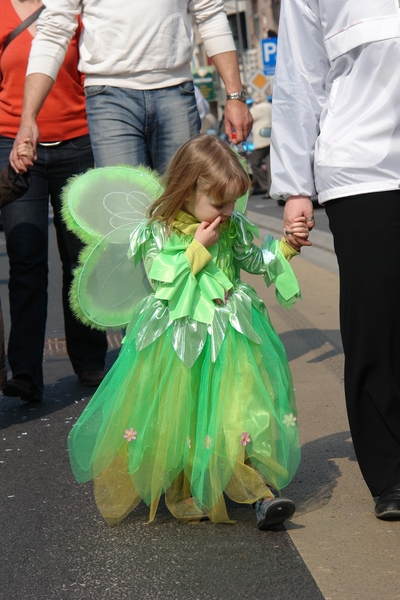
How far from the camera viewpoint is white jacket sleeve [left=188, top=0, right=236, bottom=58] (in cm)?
452

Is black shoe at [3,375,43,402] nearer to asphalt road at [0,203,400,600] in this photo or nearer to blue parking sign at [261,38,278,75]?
asphalt road at [0,203,400,600]

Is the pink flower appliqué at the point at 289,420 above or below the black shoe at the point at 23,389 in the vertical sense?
above

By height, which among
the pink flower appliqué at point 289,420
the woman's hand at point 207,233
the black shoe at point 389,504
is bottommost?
the black shoe at point 389,504

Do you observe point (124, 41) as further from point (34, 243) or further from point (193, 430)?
point (193, 430)

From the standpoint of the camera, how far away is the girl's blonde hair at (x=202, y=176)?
3201mm

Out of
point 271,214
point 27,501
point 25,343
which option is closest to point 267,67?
point 271,214

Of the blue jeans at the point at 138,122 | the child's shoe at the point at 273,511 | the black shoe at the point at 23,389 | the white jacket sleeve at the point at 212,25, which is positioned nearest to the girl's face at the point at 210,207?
the child's shoe at the point at 273,511

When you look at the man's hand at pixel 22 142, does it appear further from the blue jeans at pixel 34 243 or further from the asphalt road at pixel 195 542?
the asphalt road at pixel 195 542

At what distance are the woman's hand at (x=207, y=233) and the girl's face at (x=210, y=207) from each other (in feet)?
0.10

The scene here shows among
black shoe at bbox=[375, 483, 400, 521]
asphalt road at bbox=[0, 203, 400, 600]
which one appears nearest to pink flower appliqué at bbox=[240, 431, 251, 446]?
asphalt road at bbox=[0, 203, 400, 600]

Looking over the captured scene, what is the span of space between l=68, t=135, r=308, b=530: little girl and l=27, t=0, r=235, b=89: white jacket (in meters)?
1.13

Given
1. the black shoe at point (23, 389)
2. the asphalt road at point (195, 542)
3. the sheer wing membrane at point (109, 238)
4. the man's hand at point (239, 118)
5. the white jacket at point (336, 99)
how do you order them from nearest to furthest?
1. the asphalt road at point (195, 542)
2. the white jacket at point (336, 99)
3. the sheer wing membrane at point (109, 238)
4. the man's hand at point (239, 118)
5. the black shoe at point (23, 389)

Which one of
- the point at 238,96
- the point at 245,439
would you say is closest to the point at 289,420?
the point at 245,439

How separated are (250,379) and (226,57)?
6.24ft
